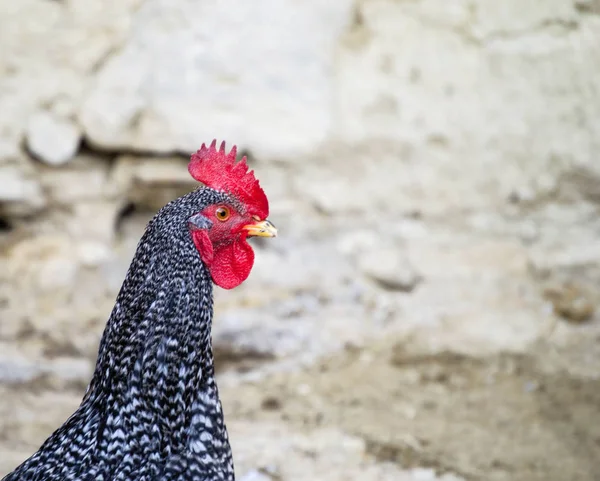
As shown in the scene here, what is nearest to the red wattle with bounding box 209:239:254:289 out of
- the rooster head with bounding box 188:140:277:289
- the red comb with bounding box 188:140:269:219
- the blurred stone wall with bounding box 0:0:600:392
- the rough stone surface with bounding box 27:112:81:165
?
the rooster head with bounding box 188:140:277:289

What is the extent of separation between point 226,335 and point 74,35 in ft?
6.77

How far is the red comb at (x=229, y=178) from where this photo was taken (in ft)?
8.14

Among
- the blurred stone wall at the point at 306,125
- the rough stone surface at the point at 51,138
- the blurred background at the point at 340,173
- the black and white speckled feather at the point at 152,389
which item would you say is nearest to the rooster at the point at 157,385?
the black and white speckled feather at the point at 152,389

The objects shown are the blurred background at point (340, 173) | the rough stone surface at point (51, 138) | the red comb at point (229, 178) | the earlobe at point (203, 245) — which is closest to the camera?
the earlobe at point (203, 245)

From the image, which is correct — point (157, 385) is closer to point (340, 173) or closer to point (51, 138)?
point (51, 138)

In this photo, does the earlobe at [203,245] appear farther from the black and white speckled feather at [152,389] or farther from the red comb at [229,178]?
the red comb at [229,178]

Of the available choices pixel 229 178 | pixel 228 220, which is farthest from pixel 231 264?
pixel 229 178

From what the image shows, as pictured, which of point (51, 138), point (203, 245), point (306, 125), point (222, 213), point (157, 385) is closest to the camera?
point (157, 385)

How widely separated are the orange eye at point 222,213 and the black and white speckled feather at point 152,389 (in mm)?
128

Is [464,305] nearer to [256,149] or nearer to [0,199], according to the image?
[256,149]

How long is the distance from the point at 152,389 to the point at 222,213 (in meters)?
0.56

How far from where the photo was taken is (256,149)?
5.09 metres

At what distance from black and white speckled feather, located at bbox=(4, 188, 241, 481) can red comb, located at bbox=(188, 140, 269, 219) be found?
236mm

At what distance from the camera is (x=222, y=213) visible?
2414 millimetres
